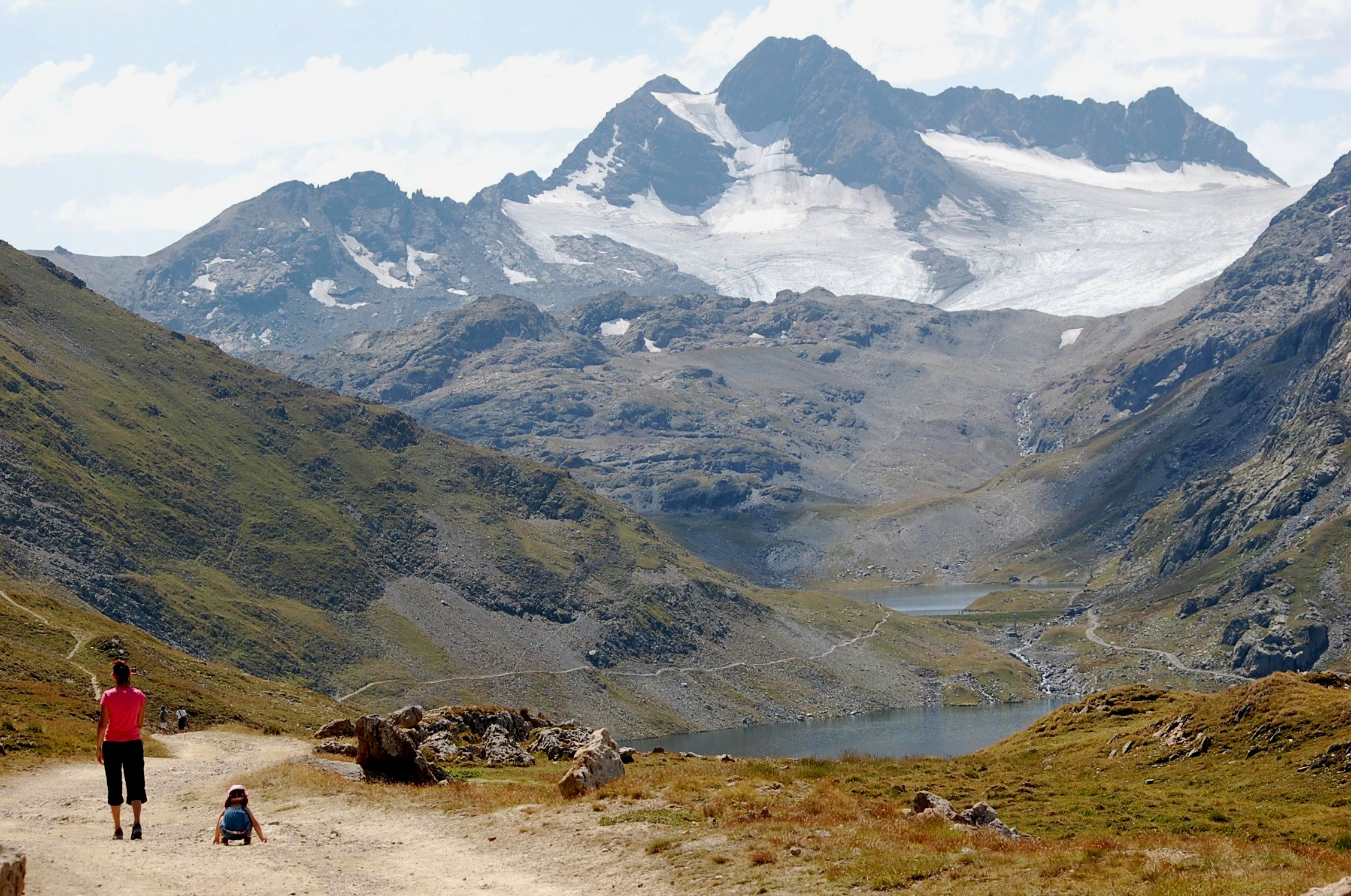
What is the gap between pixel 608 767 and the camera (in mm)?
50500

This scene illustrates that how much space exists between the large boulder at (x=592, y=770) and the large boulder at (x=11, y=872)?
2123 centimetres

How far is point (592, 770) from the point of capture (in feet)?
159

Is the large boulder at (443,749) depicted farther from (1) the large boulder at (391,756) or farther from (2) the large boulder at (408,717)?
(1) the large boulder at (391,756)

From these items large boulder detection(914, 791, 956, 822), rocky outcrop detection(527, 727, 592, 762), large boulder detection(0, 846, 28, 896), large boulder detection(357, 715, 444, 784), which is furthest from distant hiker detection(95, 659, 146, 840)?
rocky outcrop detection(527, 727, 592, 762)

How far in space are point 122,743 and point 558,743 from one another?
3737 cm

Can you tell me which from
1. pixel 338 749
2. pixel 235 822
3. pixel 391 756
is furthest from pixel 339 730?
pixel 235 822

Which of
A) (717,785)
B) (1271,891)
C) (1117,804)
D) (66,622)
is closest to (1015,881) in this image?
(1271,891)

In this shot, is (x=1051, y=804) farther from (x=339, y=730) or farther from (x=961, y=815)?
(x=339, y=730)

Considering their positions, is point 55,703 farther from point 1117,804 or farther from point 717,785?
point 1117,804

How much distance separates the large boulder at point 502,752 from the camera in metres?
65.5

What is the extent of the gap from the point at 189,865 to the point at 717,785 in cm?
1965

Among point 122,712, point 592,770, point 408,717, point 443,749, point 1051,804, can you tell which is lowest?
point 1051,804

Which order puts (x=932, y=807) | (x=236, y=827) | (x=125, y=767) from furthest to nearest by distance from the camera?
(x=932, y=807), (x=236, y=827), (x=125, y=767)

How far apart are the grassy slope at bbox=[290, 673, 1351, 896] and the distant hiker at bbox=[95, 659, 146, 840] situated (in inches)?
456
